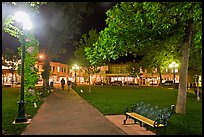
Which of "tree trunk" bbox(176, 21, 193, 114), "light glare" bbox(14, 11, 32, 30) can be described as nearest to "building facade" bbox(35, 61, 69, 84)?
"tree trunk" bbox(176, 21, 193, 114)

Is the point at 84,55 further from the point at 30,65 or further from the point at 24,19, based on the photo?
the point at 24,19

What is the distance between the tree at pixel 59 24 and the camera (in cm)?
3797

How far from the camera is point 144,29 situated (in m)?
14.4

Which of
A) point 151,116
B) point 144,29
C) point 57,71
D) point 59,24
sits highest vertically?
point 59,24

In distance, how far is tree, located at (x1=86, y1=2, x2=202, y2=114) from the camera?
11773 mm

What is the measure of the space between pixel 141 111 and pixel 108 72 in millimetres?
81979

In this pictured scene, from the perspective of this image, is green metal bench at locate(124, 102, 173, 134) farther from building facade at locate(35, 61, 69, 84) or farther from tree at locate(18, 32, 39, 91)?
building facade at locate(35, 61, 69, 84)

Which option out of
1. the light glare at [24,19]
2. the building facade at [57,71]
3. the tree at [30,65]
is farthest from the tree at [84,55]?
the building facade at [57,71]

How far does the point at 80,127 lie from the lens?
11016 mm

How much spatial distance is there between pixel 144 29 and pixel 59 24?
2572 cm

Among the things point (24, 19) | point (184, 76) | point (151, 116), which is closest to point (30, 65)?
point (24, 19)

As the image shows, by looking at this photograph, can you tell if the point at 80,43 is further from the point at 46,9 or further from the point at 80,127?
the point at 80,127

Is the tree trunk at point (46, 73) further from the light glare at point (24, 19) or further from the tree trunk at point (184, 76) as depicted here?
the light glare at point (24, 19)

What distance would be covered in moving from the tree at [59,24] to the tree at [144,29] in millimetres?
23890
